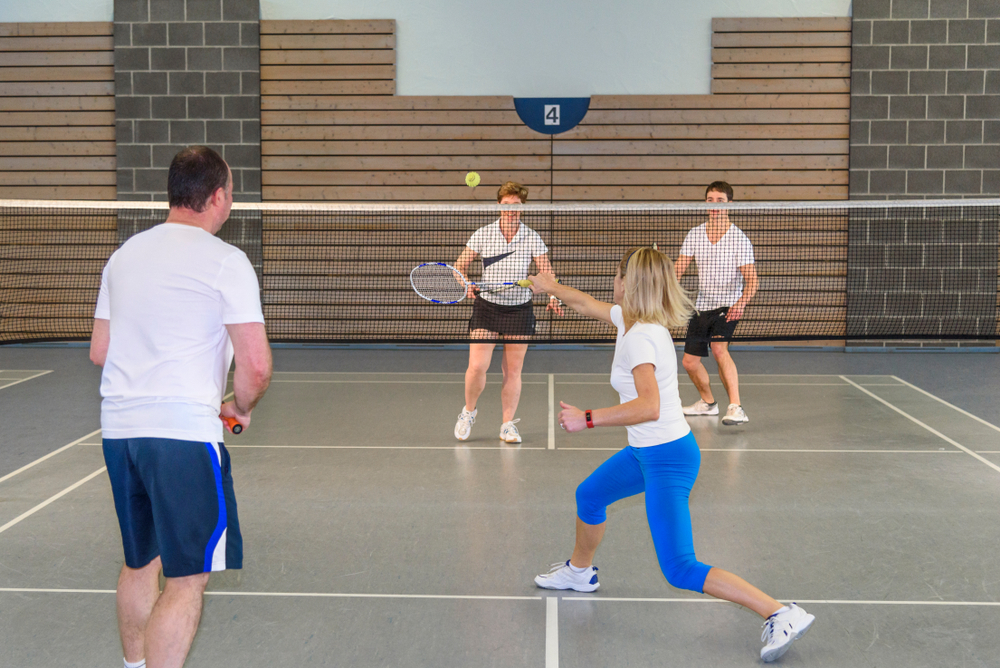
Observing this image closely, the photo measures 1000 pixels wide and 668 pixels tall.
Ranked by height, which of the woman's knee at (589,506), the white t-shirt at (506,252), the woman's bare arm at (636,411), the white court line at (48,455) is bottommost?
the white court line at (48,455)

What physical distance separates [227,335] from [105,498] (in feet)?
8.85

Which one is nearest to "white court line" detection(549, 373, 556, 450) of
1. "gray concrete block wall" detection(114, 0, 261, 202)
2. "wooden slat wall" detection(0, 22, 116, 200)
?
"gray concrete block wall" detection(114, 0, 261, 202)

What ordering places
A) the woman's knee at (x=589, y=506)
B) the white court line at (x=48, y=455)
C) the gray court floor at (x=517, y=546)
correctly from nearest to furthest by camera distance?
the gray court floor at (x=517, y=546), the woman's knee at (x=589, y=506), the white court line at (x=48, y=455)

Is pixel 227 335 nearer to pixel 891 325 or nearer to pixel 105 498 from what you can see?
pixel 105 498

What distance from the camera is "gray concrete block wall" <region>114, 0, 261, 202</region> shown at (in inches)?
403

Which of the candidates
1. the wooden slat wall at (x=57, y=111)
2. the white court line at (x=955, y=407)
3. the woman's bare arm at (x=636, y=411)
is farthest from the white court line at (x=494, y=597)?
the wooden slat wall at (x=57, y=111)

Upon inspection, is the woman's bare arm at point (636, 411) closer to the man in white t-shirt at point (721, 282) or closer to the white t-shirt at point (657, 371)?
the white t-shirt at point (657, 371)

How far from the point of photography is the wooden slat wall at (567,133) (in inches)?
396

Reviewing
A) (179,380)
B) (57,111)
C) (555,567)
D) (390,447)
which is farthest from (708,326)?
(57,111)

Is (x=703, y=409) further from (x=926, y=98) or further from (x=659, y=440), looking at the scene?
(x=926, y=98)

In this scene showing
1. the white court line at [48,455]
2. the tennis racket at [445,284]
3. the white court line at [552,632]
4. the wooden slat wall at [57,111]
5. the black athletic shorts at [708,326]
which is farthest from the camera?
the wooden slat wall at [57,111]

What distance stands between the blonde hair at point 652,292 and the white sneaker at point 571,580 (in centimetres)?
102

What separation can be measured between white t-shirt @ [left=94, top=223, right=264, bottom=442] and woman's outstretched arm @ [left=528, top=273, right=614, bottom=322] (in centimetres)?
144

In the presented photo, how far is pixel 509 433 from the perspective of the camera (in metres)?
5.57
